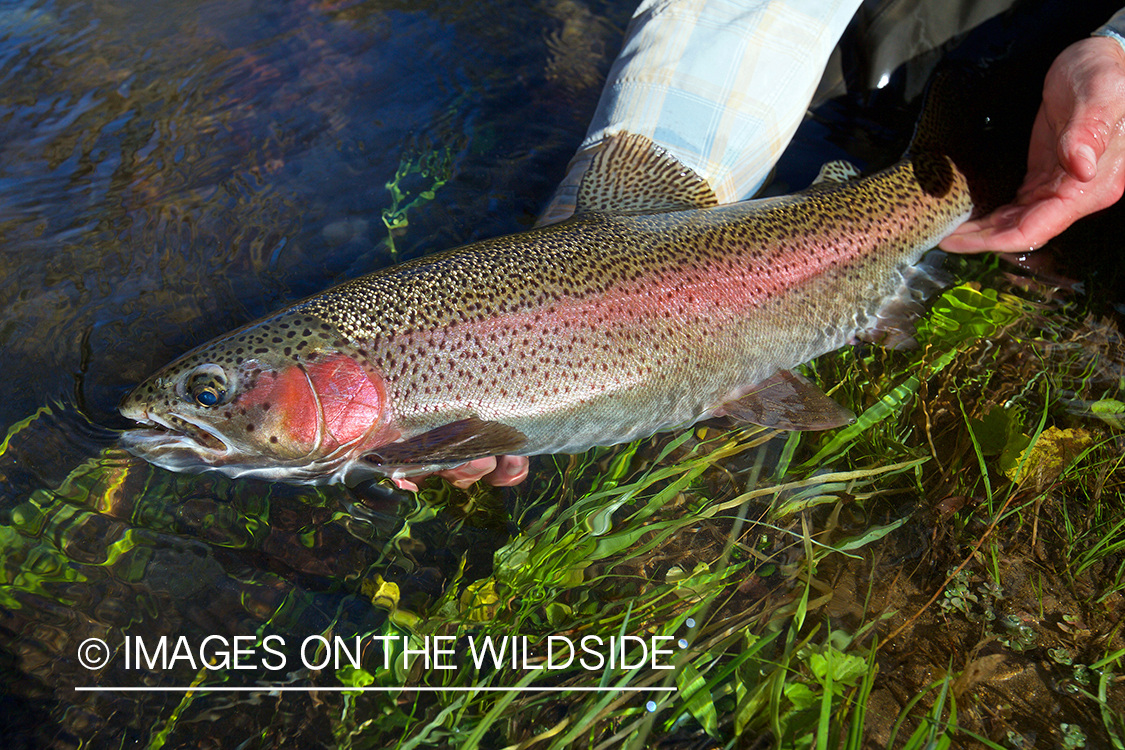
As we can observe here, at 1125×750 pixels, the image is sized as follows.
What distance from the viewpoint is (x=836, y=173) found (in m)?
3.12

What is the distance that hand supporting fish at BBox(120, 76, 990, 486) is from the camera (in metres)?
2.28

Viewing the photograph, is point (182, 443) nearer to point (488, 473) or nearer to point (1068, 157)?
point (488, 473)

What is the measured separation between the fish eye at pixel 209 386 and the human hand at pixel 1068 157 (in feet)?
10.6

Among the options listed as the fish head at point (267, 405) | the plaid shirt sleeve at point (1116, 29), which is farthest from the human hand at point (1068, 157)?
the fish head at point (267, 405)

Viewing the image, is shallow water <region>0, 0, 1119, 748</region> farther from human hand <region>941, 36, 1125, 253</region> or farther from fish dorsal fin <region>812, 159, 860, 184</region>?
fish dorsal fin <region>812, 159, 860, 184</region>

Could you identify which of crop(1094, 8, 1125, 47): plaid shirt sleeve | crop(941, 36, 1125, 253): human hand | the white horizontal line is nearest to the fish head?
the white horizontal line

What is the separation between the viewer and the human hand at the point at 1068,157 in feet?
9.00

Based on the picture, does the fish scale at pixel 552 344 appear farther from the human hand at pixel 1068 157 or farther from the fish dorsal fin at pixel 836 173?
the human hand at pixel 1068 157

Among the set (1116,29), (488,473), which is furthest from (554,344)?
(1116,29)

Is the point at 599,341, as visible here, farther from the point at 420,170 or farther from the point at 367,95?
the point at 367,95

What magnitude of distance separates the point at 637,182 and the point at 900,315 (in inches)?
50.4

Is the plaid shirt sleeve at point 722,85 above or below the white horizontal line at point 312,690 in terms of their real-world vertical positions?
above

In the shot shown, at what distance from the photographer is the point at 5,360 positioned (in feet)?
9.68

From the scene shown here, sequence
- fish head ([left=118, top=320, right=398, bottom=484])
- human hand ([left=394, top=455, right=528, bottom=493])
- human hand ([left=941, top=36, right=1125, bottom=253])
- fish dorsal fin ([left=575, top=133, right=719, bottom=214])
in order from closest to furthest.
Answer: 1. fish head ([left=118, top=320, right=398, bottom=484])
2. human hand ([left=394, top=455, right=528, bottom=493])
3. human hand ([left=941, top=36, right=1125, bottom=253])
4. fish dorsal fin ([left=575, top=133, right=719, bottom=214])
